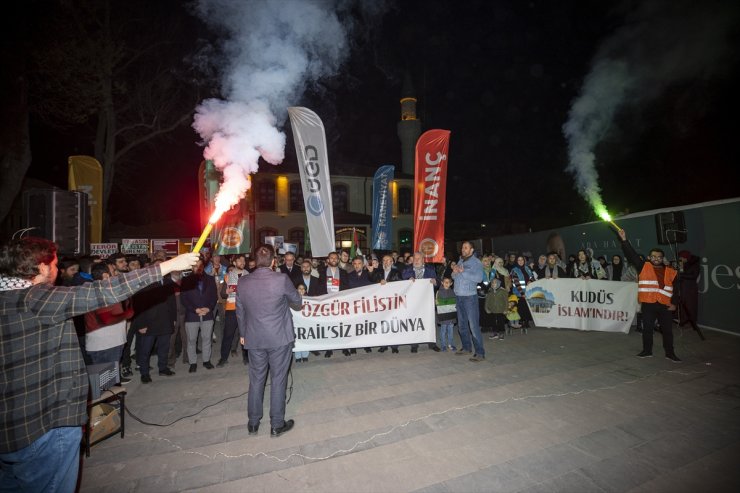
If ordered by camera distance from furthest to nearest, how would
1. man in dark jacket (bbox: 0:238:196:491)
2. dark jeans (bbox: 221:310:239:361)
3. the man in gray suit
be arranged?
dark jeans (bbox: 221:310:239:361) → the man in gray suit → man in dark jacket (bbox: 0:238:196:491)

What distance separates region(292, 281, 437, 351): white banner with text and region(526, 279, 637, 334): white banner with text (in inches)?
140

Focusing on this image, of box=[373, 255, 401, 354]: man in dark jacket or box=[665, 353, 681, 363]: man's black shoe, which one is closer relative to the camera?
box=[665, 353, 681, 363]: man's black shoe

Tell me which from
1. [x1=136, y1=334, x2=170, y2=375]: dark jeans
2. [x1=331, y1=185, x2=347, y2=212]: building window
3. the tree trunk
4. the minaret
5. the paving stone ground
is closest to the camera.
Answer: the paving stone ground

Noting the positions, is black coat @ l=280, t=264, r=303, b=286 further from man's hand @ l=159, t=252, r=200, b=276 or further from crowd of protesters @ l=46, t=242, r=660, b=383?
man's hand @ l=159, t=252, r=200, b=276

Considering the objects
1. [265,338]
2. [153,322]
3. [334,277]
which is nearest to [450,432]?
[265,338]

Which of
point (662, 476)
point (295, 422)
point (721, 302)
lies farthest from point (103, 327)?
point (721, 302)

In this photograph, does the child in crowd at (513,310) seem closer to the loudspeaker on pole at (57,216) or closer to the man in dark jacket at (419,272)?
the man in dark jacket at (419,272)

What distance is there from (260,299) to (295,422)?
5.40 ft

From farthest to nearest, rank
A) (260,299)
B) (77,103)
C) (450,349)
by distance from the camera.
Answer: (77,103), (450,349), (260,299)

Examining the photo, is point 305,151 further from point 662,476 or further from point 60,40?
point 60,40

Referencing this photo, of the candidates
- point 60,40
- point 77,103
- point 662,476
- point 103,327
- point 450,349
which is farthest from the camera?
point 77,103

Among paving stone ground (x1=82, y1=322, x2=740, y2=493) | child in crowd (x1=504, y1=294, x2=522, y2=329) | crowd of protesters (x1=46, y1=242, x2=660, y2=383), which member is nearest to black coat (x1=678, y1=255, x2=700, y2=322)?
crowd of protesters (x1=46, y1=242, x2=660, y2=383)

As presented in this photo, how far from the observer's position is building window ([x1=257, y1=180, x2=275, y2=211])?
2950cm

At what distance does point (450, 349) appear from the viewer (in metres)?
7.23
